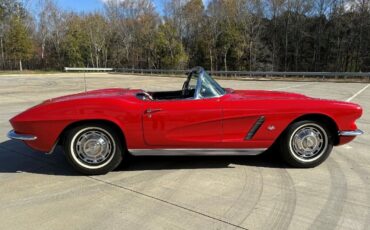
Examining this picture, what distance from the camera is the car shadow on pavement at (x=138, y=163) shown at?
4.73 meters

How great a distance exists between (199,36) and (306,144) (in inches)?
2042

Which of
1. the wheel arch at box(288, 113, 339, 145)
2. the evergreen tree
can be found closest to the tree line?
the evergreen tree

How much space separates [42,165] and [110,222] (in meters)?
2.13

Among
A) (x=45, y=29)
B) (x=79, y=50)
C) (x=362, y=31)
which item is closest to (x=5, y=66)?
(x=45, y=29)

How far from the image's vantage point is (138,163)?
16.3 feet

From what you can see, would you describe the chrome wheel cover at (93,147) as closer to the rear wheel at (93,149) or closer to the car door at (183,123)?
the rear wheel at (93,149)

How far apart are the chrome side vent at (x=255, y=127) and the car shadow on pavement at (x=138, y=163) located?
53cm

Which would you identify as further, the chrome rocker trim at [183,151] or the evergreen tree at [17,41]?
the evergreen tree at [17,41]

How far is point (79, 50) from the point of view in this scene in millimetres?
65438

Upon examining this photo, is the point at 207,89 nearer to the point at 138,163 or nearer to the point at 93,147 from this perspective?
the point at 138,163

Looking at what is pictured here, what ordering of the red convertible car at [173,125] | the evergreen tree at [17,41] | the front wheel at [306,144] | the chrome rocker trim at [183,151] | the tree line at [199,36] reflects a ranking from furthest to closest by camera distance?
the evergreen tree at [17,41]
the tree line at [199,36]
the front wheel at [306,144]
the chrome rocker trim at [183,151]
the red convertible car at [173,125]

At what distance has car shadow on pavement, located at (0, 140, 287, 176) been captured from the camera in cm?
473

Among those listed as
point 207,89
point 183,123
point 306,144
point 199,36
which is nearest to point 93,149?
point 183,123

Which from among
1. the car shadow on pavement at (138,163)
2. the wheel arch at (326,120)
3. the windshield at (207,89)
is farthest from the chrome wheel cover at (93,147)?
the wheel arch at (326,120)
